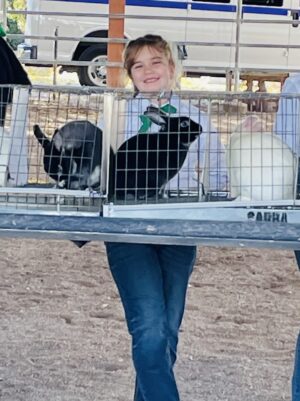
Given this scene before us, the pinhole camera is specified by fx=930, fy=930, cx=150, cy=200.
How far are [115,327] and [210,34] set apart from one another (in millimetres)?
9191

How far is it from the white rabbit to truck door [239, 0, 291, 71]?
35.7 feet

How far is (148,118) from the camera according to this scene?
303cm

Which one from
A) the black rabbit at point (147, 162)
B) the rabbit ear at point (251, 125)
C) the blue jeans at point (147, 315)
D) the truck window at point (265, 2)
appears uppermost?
the truck window at point (265, 2)

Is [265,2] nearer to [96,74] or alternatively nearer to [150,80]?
[96,74]

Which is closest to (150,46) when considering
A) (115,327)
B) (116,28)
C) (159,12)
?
(115,327)

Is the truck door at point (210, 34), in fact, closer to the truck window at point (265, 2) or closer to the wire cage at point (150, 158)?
the truck window at point (265, 2)

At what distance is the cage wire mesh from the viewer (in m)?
2.82

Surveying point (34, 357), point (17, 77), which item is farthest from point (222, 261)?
point (17, 77)

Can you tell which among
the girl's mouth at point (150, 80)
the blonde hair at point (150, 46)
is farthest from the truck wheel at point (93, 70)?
the girl's mouth at point (150, 80)

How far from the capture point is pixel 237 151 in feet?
9.48

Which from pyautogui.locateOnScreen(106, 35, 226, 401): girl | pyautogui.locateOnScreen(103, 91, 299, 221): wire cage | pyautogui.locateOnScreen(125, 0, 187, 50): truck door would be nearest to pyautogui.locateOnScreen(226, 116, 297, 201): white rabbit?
pyautogui.locateOnScreen(103, 91, 299, 221): wire cage

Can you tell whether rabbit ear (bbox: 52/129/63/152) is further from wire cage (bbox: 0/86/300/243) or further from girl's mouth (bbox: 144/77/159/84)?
girl's mouth (bbox: 144/77/159/84)

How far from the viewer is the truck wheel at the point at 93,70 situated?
13.1 meters

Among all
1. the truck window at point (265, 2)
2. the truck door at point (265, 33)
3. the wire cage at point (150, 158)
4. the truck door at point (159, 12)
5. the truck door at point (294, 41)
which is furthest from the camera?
the truck window at point (265, 2)
